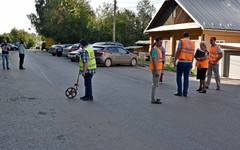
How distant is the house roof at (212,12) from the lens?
20911mm

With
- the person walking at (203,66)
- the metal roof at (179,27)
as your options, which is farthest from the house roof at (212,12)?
the person walking at (203,66)

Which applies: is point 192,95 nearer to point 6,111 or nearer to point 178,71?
point 178,71

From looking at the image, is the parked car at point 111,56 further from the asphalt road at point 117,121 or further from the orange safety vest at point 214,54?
the asphalt road at point 117,121

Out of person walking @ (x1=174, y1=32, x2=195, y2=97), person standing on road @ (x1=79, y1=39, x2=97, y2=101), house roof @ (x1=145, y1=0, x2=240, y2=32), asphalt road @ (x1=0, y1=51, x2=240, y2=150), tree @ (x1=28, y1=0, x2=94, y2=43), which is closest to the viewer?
asphalt road @ (x1=0, y1=51, x2=240, y2=150)

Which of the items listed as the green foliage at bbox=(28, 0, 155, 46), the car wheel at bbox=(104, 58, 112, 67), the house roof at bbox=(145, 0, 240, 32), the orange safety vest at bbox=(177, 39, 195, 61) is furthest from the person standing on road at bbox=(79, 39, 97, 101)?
the green foliage at bbox=(28, 0, 155, 46)

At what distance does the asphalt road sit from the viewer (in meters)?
4.25

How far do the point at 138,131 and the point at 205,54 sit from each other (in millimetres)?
5469

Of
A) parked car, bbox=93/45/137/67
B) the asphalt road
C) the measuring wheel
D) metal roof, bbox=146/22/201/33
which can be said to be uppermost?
metal roof, bbox=146/22/201/33

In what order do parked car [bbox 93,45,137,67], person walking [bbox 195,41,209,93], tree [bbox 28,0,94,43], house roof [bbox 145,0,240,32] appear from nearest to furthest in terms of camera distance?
person walking [bbox 195,41,209,93] < parked car [bbox 93,45,137,67] < house roof [bbox 145,0,240,32] < tree [bbox 28,0,94,43]

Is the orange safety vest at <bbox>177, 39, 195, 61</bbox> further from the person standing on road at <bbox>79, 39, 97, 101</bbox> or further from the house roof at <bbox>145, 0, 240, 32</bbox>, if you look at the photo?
the house roof at <bbox>145, 0, 240, 32</bbox>

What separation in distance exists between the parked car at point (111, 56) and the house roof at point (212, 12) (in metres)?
6.05

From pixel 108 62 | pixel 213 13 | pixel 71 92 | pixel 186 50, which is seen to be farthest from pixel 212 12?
pixel 71 92

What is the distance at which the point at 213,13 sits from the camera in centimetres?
2291

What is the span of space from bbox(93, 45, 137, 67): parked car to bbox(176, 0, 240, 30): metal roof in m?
6.09
